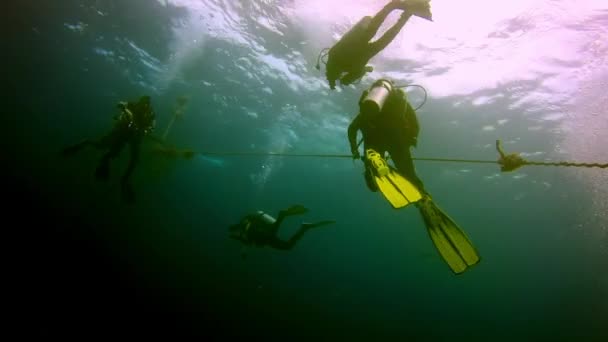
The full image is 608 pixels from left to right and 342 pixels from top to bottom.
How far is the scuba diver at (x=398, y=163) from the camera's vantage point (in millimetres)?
3557

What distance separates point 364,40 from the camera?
3982mm

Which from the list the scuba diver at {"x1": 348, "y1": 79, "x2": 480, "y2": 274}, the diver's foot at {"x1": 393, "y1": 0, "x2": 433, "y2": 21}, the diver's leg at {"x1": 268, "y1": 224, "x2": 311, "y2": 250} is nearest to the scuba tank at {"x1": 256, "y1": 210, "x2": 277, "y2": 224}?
the diver's leg at {"x1": 268, "y1": 224, "x2": 311, "y2": 250}

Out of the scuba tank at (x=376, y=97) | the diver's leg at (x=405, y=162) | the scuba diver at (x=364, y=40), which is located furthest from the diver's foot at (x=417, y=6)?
the diver's leg at (x=405, y=162)

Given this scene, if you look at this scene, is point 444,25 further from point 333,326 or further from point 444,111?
point 333,326

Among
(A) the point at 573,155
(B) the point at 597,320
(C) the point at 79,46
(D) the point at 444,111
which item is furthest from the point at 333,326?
(B) the point at 597,320

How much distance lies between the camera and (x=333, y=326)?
885 inches

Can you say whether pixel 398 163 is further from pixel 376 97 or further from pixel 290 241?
pixel 290 241

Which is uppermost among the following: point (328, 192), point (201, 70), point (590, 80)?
point (590, 80)

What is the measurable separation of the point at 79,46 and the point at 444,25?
82.4 ft

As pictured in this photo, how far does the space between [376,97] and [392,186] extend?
3.65ft

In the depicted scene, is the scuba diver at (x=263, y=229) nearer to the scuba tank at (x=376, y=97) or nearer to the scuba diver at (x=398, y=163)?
the scuba diver at (x=398, y=163)

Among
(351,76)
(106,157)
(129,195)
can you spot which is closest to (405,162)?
(351,76)

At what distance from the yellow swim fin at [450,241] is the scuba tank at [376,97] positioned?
1606 millimetres

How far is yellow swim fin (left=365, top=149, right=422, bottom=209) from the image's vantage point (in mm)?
3307
